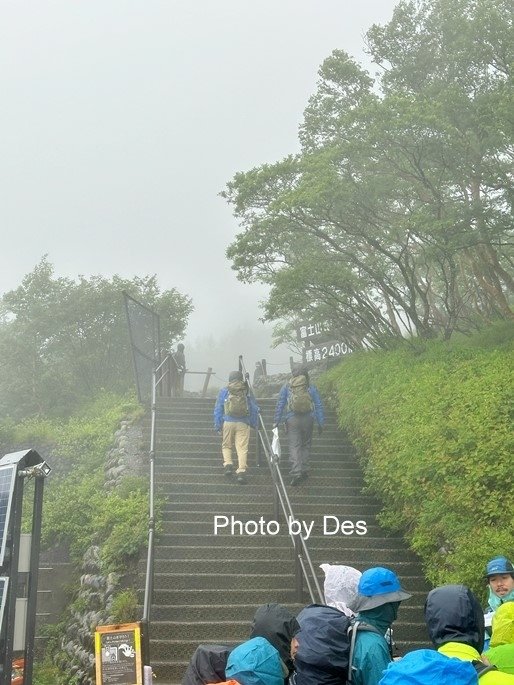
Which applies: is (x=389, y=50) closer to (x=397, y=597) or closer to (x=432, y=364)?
(x=432, y=364)

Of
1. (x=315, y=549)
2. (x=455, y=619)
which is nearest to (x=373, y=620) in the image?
(x=455, y=619)

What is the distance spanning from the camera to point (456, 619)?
3471mm

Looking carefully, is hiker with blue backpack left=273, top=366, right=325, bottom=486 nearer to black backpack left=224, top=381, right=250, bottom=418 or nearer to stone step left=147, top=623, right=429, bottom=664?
black backpack left=224, top=381, right=250, bottom=418

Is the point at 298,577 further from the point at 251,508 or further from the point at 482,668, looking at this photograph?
the point at 482,668

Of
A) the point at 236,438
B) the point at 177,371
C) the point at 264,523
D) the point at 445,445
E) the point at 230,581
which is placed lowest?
the point at 230,581

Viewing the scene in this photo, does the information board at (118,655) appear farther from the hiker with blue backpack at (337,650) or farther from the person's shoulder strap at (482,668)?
the person's shoulder strap at (482,668)

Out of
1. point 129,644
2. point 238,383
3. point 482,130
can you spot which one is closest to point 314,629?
point 129,644

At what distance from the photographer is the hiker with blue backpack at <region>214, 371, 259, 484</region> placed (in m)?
11.0

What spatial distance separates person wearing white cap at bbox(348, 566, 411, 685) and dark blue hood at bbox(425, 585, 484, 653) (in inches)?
12.0

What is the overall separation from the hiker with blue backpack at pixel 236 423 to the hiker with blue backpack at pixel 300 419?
481 millimetres

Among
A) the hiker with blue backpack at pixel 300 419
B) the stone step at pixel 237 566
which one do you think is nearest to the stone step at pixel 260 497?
the hiker with blue backpack at pixel 300 419

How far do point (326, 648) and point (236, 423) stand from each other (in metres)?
7.50

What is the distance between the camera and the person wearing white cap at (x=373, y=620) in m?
3.62

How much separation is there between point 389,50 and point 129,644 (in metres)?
12.9
